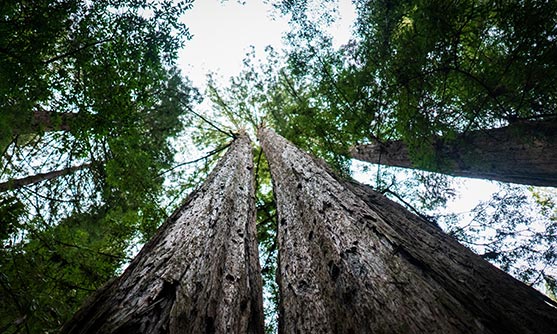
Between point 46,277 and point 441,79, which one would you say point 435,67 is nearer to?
point 441,79

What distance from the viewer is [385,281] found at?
138 cm

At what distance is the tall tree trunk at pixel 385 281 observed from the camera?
1145 mm

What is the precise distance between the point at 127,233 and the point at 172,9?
3.92m

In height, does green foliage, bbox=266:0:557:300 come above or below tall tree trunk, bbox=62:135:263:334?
above

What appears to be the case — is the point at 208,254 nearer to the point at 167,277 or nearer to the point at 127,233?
the point at 167,277

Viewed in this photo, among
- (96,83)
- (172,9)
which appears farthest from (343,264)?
(172,9)

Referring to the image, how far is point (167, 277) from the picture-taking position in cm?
152

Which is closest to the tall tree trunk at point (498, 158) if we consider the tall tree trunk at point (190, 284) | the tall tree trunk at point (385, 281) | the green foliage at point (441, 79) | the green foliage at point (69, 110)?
the green foliage at point (441, 79)

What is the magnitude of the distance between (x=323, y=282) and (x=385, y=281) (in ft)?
1.51

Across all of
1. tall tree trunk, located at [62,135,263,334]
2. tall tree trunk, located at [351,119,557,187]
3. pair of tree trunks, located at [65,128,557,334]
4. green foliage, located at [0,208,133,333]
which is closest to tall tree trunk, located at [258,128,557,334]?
pair of tree trunks, located at [65,128,557,334]

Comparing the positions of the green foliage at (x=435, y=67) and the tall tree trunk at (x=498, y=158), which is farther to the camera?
the tall tree trunk at (x=498, y=158)

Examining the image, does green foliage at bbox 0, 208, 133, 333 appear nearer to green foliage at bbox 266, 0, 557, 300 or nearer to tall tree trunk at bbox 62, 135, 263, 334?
tall tree trunk at bbox 62, 135, 263, 334

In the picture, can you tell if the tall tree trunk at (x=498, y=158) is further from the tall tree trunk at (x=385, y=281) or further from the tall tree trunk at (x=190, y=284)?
the tall tree trunk at (x=190, y=284)

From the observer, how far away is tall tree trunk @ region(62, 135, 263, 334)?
1.24m
